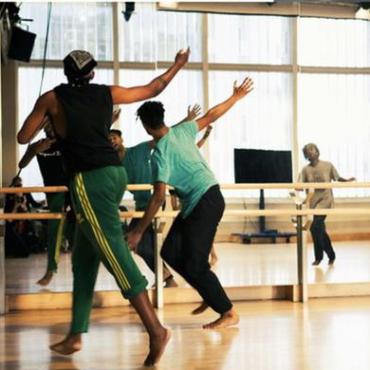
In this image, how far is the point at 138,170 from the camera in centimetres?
691

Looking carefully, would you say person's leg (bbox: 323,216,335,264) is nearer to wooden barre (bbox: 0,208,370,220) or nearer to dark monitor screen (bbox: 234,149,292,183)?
wooden barre (bbox: 0,208,370,220)

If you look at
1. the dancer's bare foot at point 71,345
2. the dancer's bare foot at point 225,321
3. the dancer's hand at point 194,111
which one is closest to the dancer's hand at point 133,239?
the dancer's bare foot at point 71,345

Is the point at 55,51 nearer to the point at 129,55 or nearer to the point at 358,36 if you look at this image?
the point at 129,55

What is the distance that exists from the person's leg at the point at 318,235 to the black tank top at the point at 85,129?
126 inches

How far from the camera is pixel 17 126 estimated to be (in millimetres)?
6953

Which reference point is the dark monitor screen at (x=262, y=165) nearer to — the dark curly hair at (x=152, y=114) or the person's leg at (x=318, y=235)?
the person's leg at (x=318, y=235)

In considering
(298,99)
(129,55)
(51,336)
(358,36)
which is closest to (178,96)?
(129,55)

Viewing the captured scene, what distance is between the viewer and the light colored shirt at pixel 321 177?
Answer: 7.38 metres

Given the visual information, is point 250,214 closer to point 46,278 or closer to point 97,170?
point 46,278

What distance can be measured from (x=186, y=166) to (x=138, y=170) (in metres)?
1.52

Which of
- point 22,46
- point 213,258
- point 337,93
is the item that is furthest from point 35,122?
point 337,93

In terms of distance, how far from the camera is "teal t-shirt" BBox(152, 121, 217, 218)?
210 inches

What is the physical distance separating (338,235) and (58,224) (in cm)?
220

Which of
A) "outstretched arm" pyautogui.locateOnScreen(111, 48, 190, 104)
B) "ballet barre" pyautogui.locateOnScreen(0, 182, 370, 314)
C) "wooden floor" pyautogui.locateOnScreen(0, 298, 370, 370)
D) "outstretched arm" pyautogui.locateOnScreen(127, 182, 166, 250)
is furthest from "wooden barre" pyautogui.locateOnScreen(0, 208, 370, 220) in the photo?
"outstretched arm" pyautogui.locateOnScreen(111, 48, 190, 104)
